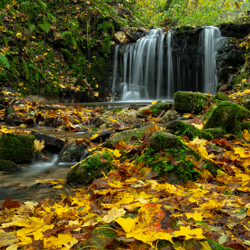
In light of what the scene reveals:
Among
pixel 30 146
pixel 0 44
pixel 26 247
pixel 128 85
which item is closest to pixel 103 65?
pixel 128 85

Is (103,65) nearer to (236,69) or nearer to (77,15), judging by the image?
(77,15)

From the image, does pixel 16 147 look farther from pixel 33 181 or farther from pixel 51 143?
pixel 33 181

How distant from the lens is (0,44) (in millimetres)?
10102

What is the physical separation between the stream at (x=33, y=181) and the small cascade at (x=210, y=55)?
37.2 feet

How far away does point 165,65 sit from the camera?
47.4 feet

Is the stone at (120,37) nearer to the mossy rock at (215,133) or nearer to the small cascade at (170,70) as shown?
the small cascade at (170,70)

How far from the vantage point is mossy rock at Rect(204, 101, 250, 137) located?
316cm

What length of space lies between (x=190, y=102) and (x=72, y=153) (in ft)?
12.7

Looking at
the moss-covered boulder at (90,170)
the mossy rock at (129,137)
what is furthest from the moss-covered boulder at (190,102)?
the moss-covered boulder at (90,170)

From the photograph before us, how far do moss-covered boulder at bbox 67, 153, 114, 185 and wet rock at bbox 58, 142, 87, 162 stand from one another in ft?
3.52

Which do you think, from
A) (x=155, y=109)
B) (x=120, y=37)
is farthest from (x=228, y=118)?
(x=120, y=37)

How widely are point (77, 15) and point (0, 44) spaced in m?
6.37

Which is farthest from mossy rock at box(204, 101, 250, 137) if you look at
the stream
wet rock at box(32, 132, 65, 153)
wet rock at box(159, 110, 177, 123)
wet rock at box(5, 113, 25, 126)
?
wet rock at box(5, 113, 25, 126)

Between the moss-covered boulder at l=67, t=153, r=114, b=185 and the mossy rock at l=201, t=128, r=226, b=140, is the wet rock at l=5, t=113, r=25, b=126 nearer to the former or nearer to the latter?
the moss-covered boulder at l=67, t=153, r=114, b=185
